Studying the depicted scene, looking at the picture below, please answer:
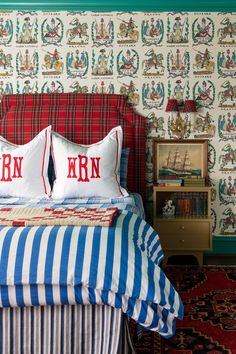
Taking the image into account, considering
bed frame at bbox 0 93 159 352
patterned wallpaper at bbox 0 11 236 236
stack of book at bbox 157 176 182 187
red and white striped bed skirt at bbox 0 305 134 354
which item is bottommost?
red and white striped bed skirt at bbox 0 305 134 354

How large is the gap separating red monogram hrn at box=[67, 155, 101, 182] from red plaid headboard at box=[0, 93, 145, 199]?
0.56 meters

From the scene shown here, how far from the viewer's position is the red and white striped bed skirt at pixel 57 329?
8.10 ft

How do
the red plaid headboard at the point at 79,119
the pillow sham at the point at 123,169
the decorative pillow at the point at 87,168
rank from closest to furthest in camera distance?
the decorative pillow at the point at 87,168 → the pillow sham at the point at 123,169 → the red plaid headboard at the point at 79,119

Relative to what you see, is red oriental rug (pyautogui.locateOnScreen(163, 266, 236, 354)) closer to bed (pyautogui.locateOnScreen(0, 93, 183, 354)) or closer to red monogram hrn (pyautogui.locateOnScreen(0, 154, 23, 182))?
bed (pyautogui.locateOnScreen(0, 93, 183, 354))

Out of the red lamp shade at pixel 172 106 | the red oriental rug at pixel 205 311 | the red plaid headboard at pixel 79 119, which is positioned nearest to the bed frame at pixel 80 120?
the red plaid headboard at pixel 79 119

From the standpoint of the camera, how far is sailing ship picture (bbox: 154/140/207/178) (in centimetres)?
461

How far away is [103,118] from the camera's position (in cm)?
452

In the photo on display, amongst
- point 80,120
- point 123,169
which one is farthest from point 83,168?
point 80,120

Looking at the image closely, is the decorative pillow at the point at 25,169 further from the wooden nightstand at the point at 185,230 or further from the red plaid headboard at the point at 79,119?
the wooden nightstand at the point at 185,230

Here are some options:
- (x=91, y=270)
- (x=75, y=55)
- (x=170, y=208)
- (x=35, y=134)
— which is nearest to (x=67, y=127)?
(x=35, y=134)

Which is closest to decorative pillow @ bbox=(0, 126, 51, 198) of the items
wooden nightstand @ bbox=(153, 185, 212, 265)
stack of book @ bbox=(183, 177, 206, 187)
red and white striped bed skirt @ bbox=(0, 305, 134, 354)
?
wooden nightstand @ bbox=(153, 185, 212, 265)

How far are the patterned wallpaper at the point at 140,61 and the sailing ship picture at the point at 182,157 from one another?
91 millimetres

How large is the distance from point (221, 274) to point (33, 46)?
2712 mm

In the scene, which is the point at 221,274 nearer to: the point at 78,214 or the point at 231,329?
the point at 231,329
